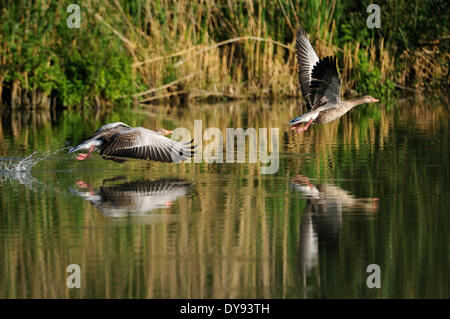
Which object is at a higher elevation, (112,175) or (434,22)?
(434,22)

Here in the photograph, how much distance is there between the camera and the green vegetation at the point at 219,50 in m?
22.2

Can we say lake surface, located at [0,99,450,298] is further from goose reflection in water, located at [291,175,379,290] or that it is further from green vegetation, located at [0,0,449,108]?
green vegetation, located at [0,0,449,108]

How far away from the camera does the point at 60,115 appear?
69.5ft

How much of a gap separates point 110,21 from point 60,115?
2.97 m

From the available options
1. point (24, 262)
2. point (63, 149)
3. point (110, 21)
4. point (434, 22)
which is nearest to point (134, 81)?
point (110, 21)

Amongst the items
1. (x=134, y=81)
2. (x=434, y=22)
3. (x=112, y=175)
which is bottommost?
(x=112, y=175)

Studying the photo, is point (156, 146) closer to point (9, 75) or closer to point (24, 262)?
point (24, 262)

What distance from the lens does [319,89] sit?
44.3ft

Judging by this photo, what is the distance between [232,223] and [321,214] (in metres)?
0.93

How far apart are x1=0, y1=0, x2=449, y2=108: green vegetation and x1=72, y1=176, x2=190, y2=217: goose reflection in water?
1149cm

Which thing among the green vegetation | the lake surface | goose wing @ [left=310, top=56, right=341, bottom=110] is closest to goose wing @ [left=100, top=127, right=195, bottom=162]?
the lake surface

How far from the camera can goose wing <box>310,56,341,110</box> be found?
12.8m

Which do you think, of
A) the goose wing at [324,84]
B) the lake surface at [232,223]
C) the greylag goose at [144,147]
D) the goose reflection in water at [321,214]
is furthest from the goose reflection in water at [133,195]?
the goose wing at [324,84]

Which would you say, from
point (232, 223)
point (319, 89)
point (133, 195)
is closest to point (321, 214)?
point (232, 223)
